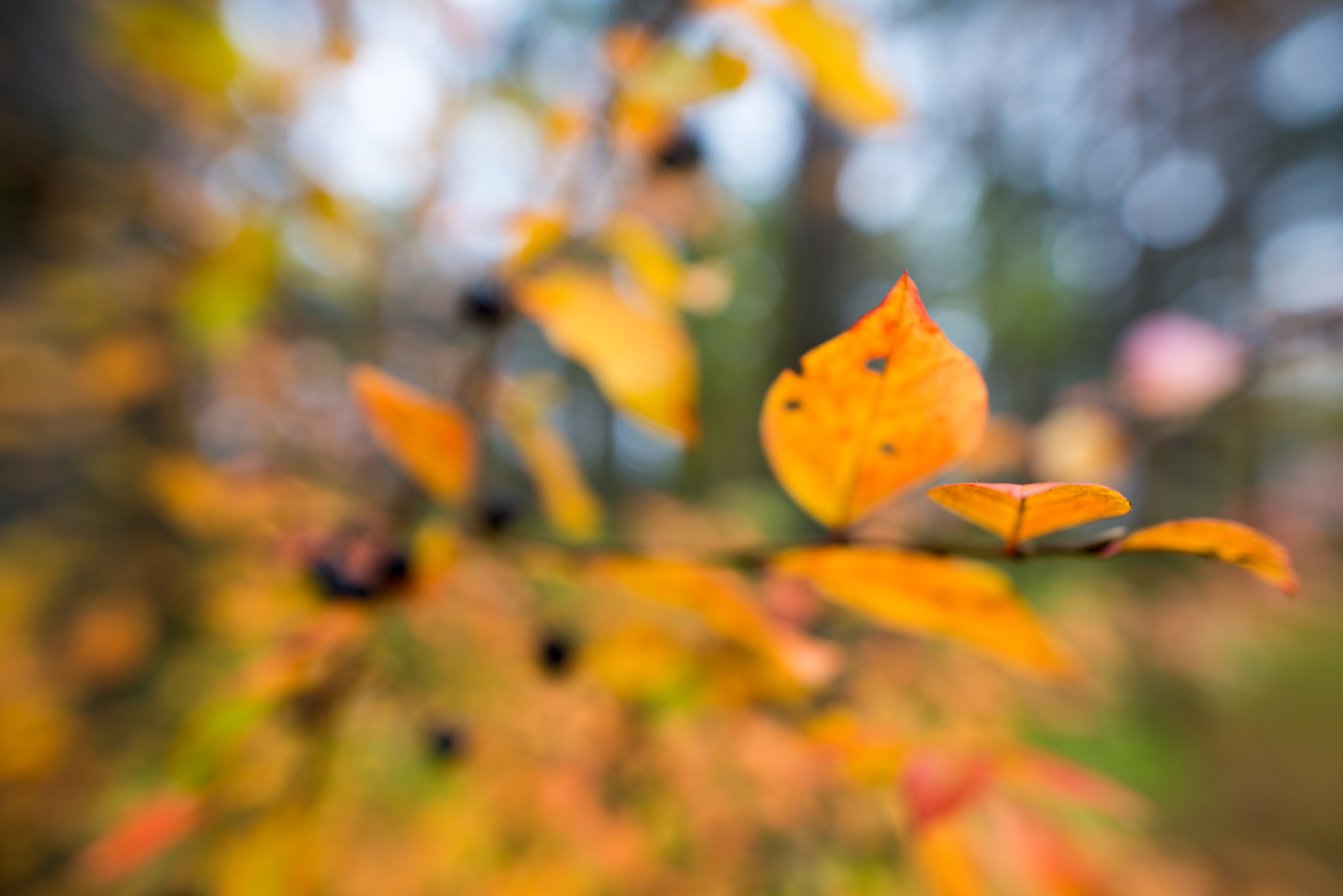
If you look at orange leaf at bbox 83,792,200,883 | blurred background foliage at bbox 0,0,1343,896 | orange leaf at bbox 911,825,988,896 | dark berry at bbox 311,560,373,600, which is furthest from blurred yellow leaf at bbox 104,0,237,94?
orange leaf at bbox 911,825,988,896

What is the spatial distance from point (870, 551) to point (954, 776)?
0.14 meters

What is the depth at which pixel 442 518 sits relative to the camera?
50 centimetres

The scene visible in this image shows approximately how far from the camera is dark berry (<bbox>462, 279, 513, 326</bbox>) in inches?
16.8

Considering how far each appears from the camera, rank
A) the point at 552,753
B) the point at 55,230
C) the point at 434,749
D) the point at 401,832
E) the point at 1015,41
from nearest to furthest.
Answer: the point at 434,749, the point at 552,753, the point at 401,832, the point at 55,230, the point at 1015,41

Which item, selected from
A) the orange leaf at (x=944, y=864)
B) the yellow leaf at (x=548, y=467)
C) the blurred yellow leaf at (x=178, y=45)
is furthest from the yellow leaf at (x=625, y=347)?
the blurred yellow leaf at (x=178, y=45)

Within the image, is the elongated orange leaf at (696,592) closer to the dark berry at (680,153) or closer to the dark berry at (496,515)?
the dark berry at (496,515)

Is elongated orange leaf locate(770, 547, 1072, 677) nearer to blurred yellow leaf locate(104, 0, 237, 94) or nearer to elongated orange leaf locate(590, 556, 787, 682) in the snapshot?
elongated orange leaf locate(590, 556, 787, 682)

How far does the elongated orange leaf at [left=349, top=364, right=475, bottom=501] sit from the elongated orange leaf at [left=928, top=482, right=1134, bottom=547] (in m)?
0.25

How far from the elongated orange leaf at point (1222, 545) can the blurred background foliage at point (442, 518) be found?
0.18 m

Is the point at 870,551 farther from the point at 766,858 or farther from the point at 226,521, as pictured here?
the point at 226,521

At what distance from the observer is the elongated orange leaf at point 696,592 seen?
0.35 metres

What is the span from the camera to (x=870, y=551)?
298mm

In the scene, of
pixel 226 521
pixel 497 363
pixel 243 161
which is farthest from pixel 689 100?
pixel 226 521

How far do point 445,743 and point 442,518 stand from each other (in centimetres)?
17
